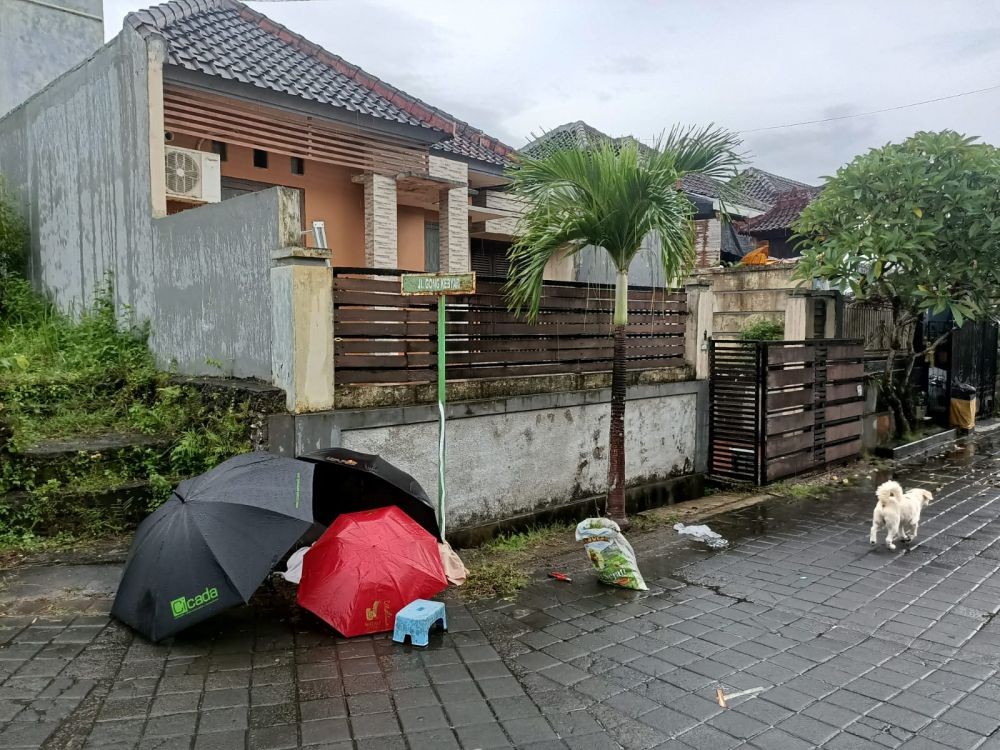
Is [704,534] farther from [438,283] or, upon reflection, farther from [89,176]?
[89,176]

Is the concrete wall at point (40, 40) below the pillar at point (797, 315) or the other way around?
the other way around

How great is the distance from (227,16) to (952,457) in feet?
47.0

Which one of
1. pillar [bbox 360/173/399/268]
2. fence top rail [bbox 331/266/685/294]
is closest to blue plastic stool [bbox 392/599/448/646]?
fence top rail [bbox 331/266/685/294]

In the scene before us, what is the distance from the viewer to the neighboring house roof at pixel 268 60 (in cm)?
952

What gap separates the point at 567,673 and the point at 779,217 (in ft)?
75.7

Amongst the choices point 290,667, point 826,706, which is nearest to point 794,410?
point 826,706

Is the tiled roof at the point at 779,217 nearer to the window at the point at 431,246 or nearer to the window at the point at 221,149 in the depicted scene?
the window at the point at 431,246

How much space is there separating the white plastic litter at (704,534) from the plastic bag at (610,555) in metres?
1.54

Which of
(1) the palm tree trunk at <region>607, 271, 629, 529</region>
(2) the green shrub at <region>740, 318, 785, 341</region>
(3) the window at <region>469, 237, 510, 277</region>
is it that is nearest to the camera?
(1) the palm tree trunk at <region>607, 271, 629, 529</region>

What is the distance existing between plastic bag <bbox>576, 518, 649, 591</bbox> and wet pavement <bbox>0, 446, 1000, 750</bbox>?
0.40 feet

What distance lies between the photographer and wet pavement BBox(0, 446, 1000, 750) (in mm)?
3559

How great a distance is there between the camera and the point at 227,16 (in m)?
11.8

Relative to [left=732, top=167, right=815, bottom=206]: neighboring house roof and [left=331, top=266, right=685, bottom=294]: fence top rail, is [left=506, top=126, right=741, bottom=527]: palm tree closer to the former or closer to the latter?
[left=331, top=266, right=685, bottom=294]: fence top rail

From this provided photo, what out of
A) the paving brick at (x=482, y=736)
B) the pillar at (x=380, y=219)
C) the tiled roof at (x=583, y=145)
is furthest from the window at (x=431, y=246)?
the paving brick at (x=482, y=736)
